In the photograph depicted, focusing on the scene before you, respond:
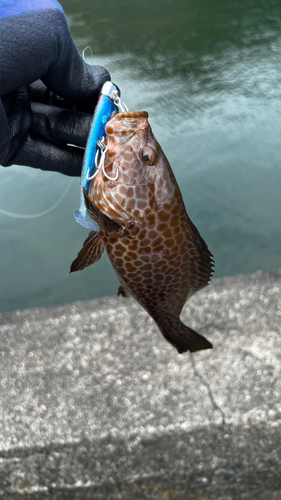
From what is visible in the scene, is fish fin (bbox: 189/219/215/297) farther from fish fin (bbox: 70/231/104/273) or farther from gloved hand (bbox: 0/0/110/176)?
gloved hand (bbox: 0/0/110/176)

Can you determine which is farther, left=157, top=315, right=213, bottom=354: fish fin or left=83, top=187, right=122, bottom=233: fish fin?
left=157, top=315, right=213, bottom=354: fish fin

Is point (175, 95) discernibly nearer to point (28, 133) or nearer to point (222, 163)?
point (222, 163)

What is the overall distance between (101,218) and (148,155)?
0.92ft

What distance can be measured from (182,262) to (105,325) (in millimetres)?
610

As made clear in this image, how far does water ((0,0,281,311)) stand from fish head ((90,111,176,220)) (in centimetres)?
181

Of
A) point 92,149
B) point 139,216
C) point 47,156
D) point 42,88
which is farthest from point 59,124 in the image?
point 139,216

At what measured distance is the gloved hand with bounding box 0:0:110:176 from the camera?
1.43 metres

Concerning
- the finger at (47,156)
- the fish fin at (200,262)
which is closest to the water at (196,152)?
the finger at (47,156)

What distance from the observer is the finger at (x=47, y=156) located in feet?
6.29

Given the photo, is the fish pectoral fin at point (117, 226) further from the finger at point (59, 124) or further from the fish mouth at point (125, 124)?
the finger at point (59, 124)

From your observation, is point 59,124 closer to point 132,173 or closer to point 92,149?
point 92,149

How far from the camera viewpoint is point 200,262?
1.55 meters

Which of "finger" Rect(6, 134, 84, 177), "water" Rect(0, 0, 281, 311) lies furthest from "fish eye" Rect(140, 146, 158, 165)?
"water" Rect(0, 0, 281, 311)

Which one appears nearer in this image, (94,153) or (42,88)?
(94,153)
